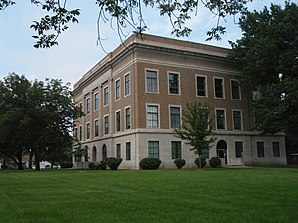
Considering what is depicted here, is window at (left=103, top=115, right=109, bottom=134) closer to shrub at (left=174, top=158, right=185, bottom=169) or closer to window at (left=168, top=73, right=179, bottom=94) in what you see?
window at (left=168, top=73, right=179, bottom=94)

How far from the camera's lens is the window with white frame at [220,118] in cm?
4838

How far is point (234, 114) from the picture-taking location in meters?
49.6

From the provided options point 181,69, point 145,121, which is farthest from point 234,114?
point 145,121

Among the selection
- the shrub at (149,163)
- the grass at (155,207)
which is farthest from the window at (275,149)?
the grass at (155,207)

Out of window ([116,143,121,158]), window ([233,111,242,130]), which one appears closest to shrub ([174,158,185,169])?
window ([116,143,121,158])

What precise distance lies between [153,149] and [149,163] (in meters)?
3.31

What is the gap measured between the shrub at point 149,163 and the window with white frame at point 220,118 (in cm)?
1118

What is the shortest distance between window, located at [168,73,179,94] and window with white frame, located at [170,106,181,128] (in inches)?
79.6

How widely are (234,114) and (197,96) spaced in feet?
20.0

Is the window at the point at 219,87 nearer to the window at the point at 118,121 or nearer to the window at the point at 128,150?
the window at the point at 118,121

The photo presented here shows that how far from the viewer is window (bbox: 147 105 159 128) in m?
44.1

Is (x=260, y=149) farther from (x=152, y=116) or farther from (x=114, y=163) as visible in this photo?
(x=114, y=163)

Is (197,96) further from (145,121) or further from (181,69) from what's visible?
(145,121)

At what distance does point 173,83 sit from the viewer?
46031 millimetres
